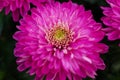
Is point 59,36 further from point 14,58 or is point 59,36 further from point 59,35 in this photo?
point 14,58

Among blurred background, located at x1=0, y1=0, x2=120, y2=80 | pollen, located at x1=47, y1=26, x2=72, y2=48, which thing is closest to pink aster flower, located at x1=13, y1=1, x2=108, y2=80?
pollen, located at x1=47, y1=26, x2=72, y2=48

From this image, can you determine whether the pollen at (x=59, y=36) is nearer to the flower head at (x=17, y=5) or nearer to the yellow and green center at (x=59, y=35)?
the yellow and green center at (x=59, y=35)

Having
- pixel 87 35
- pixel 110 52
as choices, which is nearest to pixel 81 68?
pixel 87 35

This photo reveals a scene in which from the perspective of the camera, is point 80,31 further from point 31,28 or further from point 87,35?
point 31,28

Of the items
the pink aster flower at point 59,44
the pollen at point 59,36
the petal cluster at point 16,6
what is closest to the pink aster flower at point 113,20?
the pink aster flower at point 59,44

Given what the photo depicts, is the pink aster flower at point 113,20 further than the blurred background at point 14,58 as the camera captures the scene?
No
